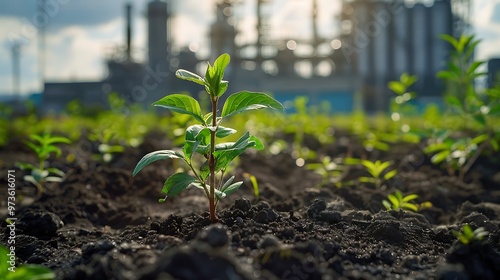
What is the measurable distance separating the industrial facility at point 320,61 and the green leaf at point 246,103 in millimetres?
31689

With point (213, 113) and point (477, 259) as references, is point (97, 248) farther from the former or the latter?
point (477, 259)

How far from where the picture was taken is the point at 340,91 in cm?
3650

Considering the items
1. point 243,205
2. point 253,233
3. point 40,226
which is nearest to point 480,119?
point 243,205

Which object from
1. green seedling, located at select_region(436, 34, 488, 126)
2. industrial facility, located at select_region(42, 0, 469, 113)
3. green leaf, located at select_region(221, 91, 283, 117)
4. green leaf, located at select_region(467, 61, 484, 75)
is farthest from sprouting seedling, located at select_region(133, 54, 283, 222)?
industrial facility, located at select_region(42, 0, 469, 113)

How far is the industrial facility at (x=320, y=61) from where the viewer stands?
34594 millimetres

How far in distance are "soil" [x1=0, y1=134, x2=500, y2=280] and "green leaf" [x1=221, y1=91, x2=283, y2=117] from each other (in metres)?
0.41

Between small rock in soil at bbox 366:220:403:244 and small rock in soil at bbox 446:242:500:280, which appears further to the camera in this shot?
small rock in soil at bbox 366:220:403:244

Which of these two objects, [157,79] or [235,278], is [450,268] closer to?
[235,278]

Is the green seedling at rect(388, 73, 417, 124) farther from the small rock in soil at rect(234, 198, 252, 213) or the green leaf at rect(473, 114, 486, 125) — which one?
the small rock in soil at rect(234, 198, 252, 213)

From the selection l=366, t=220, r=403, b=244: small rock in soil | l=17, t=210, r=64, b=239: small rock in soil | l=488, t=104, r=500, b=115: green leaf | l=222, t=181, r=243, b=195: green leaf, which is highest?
l=488, t=104, r=500, b=115: green leaf

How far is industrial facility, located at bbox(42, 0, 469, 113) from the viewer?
3459 cm

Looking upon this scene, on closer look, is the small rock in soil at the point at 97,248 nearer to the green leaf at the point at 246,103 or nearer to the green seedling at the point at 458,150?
the green leaf at the point at 246,103

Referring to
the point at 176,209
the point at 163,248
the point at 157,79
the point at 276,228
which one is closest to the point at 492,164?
the point at 176,209

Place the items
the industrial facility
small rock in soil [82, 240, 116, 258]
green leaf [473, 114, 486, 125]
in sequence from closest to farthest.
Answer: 1. small rock in soil [82, 240, 116, 258]
2. green leaf [473, 114, 486, 125]
3. the industrial facility
